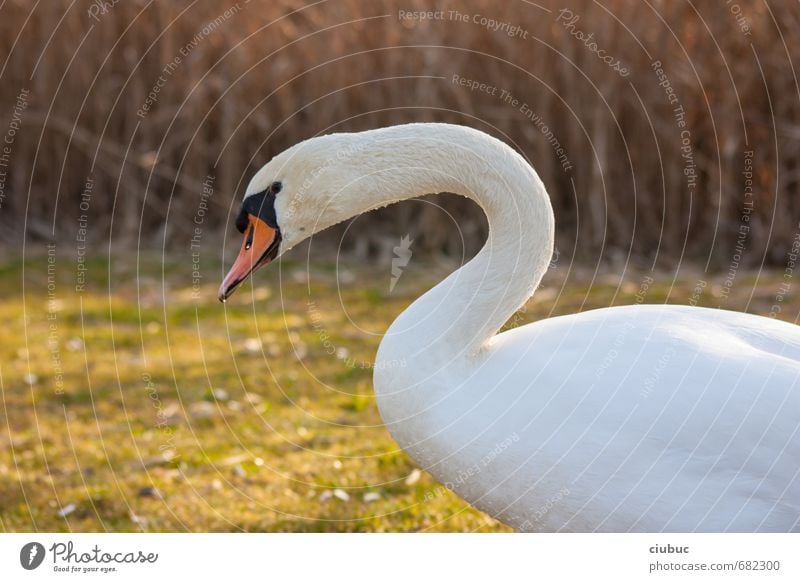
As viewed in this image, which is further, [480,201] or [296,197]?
[480,201]

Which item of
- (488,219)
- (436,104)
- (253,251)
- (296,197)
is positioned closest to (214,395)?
(253,251)

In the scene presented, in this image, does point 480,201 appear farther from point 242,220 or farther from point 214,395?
point 214,395

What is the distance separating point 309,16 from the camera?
27.9 feet

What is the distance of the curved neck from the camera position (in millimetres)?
3104

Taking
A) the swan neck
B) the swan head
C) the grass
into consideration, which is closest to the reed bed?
the grass

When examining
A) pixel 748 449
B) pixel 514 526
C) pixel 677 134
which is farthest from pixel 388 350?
pixel 677 134

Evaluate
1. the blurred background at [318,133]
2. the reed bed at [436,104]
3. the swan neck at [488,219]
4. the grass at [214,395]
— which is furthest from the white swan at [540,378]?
the reed bed at [436,104]

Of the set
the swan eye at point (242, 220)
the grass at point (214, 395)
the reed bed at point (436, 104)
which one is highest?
the reed bed at point (436, 104)

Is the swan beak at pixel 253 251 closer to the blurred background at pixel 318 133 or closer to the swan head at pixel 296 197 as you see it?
the swan head at pixel 296 197

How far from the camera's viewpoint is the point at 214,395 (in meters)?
5.86

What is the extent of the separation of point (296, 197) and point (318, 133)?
17.2ft

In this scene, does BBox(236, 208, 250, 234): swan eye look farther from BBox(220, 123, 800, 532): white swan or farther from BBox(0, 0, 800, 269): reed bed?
BBox(0, 0, 800, 269): reed bed

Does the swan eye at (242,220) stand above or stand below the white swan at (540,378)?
above

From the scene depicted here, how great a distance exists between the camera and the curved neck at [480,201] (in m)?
3.10
